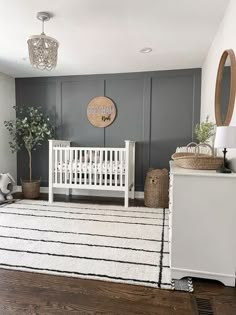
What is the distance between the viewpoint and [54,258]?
6.29 feet

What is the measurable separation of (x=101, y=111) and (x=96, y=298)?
3164mm

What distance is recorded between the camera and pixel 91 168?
3578 millimetres

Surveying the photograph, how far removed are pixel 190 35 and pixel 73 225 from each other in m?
2.45

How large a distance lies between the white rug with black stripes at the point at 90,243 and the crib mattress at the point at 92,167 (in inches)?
22.4

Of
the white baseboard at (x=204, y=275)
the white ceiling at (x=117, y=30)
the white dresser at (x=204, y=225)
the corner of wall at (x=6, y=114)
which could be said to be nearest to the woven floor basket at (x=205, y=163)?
the white dresser at (x=204, y=225)

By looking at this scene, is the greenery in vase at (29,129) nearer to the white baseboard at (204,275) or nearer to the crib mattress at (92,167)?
the crib mattress at (92,167)

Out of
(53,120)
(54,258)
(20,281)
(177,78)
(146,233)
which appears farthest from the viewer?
(53,120)

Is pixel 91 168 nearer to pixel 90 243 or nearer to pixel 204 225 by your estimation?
pixel 90 243

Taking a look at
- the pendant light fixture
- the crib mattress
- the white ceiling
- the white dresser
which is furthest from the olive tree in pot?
the white dresser

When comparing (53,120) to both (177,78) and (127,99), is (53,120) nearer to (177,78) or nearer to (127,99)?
(127,99)


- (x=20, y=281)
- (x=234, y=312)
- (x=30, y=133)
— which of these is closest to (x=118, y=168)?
(x=30, y=133)

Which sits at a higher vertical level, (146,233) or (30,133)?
(30,133)

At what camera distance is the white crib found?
3510 mm

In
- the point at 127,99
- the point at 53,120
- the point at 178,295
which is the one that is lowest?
the point at 178,295
